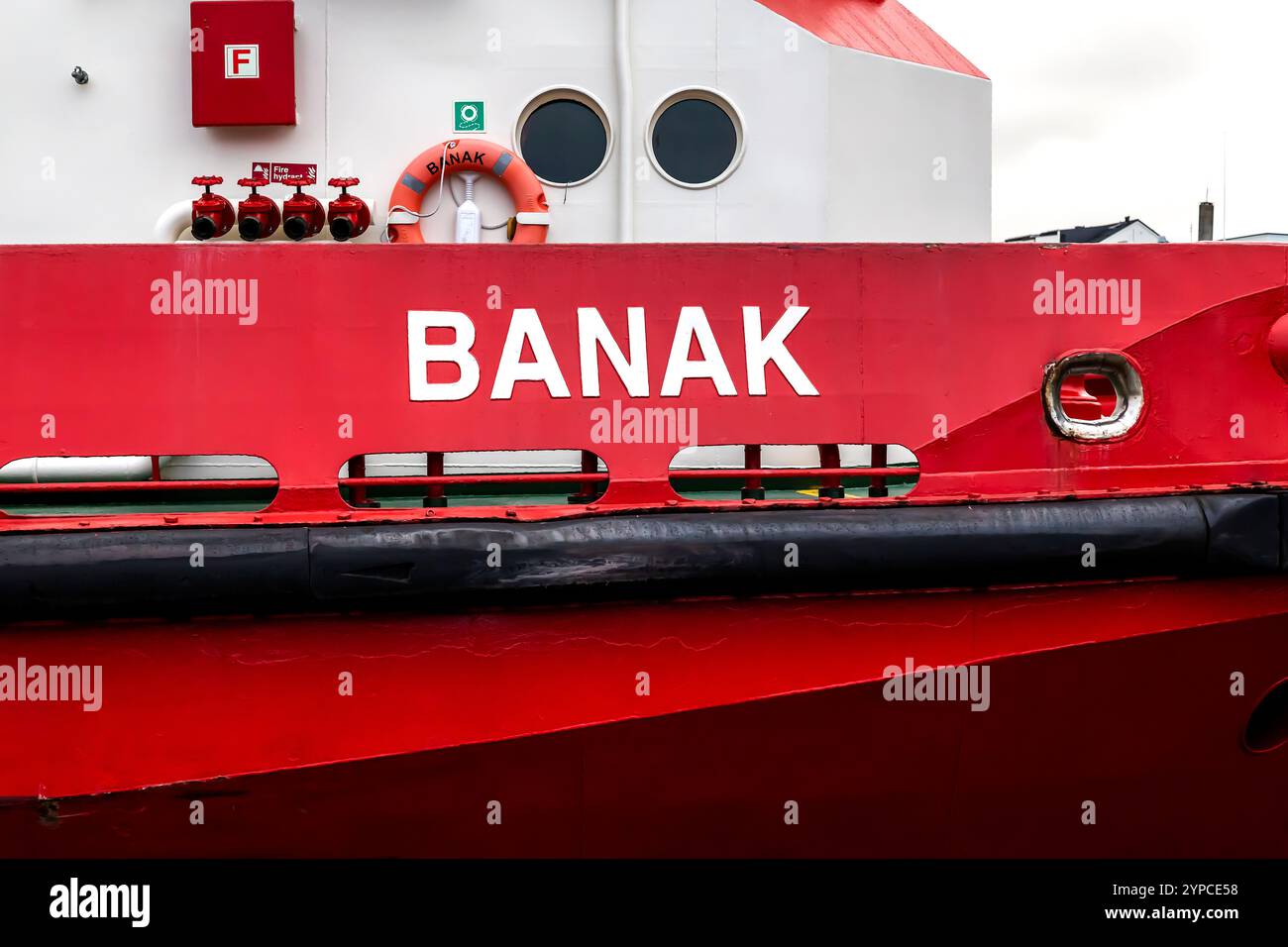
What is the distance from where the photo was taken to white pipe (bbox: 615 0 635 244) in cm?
357

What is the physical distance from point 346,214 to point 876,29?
6.97 ft

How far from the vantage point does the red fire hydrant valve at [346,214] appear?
3.40m

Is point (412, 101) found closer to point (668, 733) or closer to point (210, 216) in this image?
point (210, 216)

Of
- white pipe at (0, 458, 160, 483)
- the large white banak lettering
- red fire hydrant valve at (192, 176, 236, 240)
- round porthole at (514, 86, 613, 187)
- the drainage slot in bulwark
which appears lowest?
the drainage slot in bulwark

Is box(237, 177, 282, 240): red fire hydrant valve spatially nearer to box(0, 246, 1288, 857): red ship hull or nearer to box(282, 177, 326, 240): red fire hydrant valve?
box(282, 177, 326, 240): red fire hydrant valve

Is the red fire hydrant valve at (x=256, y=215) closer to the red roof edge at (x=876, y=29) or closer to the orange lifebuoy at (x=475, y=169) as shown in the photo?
the orange lifebuoy at (x=475, y=169)

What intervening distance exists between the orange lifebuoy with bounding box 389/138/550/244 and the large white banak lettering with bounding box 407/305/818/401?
0.96 meters

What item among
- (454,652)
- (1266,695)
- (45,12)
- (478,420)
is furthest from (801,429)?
(45,12)

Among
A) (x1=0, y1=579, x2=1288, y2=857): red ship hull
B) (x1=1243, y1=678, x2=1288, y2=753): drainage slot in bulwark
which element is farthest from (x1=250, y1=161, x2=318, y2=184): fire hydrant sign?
(x1=1243, y1=678, x2=1288, y2=753): drainage slot in bulwark

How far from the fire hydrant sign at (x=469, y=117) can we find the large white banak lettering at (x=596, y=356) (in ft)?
4.10

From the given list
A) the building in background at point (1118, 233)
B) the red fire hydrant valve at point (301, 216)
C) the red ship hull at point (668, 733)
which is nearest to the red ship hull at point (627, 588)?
the red ship hull at point (668, 733)

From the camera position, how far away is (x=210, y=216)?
131 inches

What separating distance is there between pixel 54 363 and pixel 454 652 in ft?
4.02

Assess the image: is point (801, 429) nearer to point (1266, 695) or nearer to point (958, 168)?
point (1266, 695)
